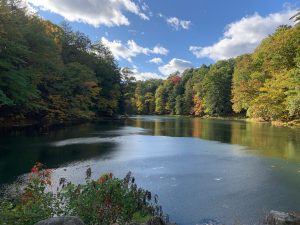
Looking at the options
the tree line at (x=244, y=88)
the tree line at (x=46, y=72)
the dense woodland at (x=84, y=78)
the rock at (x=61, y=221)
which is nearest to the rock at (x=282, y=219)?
the rock at (x=61, y=221)

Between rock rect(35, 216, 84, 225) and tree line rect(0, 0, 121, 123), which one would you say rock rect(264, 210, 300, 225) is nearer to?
rock rect(35, 216, 84, 225)

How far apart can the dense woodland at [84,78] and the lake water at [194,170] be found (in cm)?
836

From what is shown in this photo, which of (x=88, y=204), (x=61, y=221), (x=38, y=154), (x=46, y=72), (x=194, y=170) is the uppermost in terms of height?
(x=46, y=72)

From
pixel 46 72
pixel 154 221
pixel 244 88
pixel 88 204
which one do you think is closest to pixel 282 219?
pixel 154 221

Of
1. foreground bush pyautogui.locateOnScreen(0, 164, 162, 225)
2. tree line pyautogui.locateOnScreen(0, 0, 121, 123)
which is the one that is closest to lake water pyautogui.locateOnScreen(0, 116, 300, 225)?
foreground bush pyautogui.locateOnScreen(0, 164, 162, 225)

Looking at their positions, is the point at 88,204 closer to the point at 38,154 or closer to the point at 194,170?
the point at 194,170

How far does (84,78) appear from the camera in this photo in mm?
51188

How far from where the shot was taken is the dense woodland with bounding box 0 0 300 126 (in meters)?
28.2

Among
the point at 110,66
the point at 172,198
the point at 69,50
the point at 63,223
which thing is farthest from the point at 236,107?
the point at 63,223

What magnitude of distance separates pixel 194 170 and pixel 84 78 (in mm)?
39663

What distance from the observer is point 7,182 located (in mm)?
11367

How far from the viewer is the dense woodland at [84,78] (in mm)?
28188

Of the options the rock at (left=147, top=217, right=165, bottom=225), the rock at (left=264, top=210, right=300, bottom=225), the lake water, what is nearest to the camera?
the rock at (left=264, top=210, right=300, bottom=225)

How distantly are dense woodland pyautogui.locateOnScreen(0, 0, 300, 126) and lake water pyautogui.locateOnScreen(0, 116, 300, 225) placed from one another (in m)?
8.36
